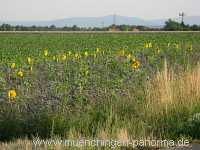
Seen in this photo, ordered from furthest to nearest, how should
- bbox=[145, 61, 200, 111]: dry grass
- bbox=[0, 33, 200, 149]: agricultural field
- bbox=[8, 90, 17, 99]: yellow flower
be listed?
bbox=[145, 61, 200, 111]: dry grass → bbox=[8, 90, 17, 99]: yellow flower → bbox=[0, 33, 200, 149]: agricultural field

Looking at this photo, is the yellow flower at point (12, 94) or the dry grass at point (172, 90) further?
the dry grass at point (172, 90)

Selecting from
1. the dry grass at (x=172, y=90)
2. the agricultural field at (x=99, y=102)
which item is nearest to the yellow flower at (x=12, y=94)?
the agricultural field at (x=99, y=102)

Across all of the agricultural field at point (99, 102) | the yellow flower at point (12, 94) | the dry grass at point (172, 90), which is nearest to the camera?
the agricultural field at point (99, 102)

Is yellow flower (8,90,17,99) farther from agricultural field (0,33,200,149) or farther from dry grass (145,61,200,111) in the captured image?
dry grass (145,61,200,111)

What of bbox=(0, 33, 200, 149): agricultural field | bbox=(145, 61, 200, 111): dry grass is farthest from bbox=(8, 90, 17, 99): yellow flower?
bbox=(145, 61, 200, 111): dry grass

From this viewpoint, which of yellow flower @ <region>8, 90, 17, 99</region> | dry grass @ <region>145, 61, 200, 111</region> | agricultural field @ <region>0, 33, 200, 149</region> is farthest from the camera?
dry grass @ <region>145, 61, 200, 111</region>

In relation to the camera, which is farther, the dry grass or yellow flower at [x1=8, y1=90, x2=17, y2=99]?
the dry grass

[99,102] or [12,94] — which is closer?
[12,94]

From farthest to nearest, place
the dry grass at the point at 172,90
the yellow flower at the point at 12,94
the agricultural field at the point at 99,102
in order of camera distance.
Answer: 1. the dry grass at the point at 172,90
2. the yellow flower at the point at 12,94
3. the agricultural field at the point at 99,102

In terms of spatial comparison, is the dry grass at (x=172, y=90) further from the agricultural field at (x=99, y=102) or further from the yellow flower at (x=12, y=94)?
the yellow flower at (x=12, y=94)

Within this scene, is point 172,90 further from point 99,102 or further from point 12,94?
point 12,94

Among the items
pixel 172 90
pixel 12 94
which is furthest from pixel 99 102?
pixel 12 94

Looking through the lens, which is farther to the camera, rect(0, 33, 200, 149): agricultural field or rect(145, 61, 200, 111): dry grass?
rect(145, 61, 200, 111): dry grass

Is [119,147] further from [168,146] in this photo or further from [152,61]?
[152,61]
